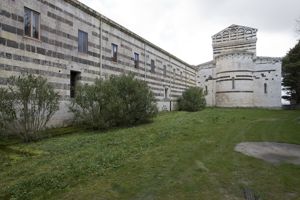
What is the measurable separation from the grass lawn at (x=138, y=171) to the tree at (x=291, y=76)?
30.2 metres

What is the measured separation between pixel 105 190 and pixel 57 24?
1197 cm

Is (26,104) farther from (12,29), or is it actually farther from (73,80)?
(73,80)

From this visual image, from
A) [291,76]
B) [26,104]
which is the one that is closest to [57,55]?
[26,104]

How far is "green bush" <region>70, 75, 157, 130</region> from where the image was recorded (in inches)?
590

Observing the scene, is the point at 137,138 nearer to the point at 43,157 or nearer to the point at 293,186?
the point at 43,157

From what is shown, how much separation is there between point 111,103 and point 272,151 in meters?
8.01

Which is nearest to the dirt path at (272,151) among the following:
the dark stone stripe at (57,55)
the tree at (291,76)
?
the dark stone stripe at (57,55)

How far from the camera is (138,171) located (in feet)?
23.6

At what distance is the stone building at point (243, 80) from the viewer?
38500 mm

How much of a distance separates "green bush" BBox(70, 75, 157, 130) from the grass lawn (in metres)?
3.86

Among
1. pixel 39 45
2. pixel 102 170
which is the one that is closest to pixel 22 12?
pixel 39 45

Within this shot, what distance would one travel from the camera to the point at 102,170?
729cm

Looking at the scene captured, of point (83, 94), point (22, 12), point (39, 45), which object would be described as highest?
point (22, 12)

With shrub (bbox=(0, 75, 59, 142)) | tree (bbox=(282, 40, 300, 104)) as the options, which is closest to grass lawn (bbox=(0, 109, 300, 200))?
shrub (bbox=(0, 75, 59, 142))
